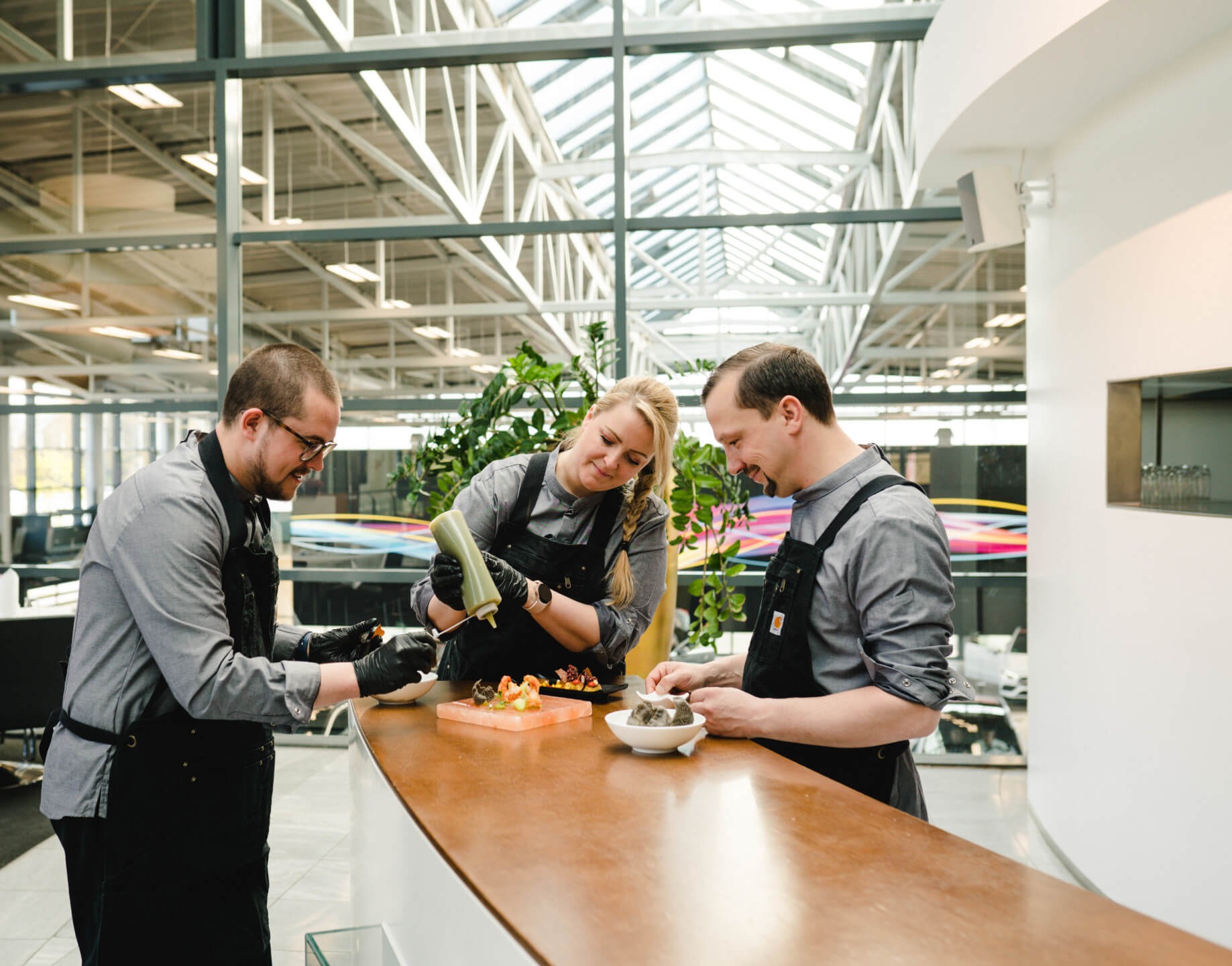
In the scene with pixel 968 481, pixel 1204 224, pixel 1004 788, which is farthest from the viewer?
pixel 968 481

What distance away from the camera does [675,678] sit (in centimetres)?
198

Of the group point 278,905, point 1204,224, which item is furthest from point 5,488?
point 1204,224

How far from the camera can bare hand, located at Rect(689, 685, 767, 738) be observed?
1772 millimetres

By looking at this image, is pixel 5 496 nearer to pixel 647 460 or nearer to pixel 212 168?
pixel 212 168

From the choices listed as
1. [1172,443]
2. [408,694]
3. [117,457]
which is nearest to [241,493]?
[408,694]

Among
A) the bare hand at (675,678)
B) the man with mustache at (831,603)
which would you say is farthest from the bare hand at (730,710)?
the bare hand at (675,678)

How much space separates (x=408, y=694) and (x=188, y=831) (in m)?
0.58

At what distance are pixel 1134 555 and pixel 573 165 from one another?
3.57 m

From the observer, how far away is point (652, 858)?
127 cm

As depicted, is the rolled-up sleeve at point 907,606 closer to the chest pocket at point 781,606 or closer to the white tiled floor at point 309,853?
the chest pocket at point 781,606

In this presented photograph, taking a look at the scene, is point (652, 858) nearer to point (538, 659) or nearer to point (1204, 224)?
point (538, 659)

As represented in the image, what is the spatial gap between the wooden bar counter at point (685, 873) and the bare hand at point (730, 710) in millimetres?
43

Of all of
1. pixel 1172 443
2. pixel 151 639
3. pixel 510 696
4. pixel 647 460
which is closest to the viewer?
pixel 151 639

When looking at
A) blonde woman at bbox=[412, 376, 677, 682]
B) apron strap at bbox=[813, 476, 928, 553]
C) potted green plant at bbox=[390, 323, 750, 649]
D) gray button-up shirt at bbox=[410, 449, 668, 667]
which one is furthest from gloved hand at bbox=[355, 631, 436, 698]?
potted green plant at bbox=[390, 323, 750, 649]
